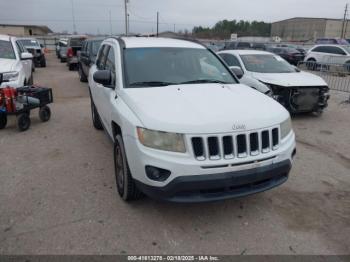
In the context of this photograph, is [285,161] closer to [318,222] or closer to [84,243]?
[318,222]

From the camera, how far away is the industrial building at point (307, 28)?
292 ft

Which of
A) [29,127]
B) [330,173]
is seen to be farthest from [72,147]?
[330,173]

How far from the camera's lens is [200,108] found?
124 inches

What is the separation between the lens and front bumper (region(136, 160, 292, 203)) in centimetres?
285

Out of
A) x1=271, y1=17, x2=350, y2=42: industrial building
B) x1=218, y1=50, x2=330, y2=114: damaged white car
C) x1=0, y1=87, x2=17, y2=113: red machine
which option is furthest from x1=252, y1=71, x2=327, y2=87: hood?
x1=271, y1=17, x2=350, y2=42: industrial building

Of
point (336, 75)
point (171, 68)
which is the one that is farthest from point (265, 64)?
point (336, 75)

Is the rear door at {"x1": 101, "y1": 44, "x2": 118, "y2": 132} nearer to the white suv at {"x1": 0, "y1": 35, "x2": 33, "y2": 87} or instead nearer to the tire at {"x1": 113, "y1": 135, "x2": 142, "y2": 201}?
the tire at {"x1": 113, "y1": 135, "x2": 142, "y2": 201}

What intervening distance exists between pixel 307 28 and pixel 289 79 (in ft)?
321

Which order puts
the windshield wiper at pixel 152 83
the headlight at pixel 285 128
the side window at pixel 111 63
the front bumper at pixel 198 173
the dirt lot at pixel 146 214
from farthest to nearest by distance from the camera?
the side window at pixel 111 63 < the windshield wiper at pixel 152 83 < the headlight at pixel 285 128 < the dirt lot at pixel 146 214 < the front bumper at pixel 198 173

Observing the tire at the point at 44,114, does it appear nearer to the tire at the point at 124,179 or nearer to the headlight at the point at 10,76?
the headlight at the point at 10,76

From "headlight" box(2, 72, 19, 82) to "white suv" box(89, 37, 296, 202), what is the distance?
12.7 ft

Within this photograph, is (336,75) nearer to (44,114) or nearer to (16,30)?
(44,114)

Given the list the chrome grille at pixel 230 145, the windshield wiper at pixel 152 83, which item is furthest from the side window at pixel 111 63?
the chrome grille at pixel 230 145

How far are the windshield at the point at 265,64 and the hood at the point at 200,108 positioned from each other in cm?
466
